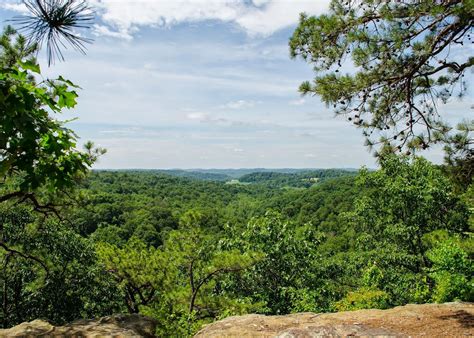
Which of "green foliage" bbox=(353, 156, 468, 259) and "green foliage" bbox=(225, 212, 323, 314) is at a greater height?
"green foliage" bbox=(353, 156, 468, 259)

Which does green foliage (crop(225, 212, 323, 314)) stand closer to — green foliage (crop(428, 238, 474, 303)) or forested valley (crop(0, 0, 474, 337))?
forested valley (crop(0, 0, 474, 337))

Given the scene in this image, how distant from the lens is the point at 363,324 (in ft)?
19.6

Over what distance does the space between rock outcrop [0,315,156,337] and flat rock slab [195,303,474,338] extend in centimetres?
154

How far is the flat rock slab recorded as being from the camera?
211 inches

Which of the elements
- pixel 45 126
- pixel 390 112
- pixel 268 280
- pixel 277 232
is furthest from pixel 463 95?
pixel 268 280

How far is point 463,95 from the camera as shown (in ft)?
18.5

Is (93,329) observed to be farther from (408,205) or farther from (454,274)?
(408,205)

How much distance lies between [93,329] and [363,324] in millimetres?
5160

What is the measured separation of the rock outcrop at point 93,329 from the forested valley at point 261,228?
23.4 inches

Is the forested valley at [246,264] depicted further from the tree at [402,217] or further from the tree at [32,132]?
the tree at [32,132]

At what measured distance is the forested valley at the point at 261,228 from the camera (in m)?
3.85

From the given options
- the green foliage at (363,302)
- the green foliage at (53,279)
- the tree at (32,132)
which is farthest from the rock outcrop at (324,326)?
the green foliage at (53,279)

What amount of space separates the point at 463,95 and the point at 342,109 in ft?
6.59

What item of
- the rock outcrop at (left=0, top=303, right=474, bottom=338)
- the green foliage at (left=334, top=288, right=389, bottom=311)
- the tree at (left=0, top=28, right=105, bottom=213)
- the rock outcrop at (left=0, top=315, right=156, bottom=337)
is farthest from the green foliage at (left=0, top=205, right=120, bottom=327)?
the tree at (left=0, top=28, right=105, bottom=213)
